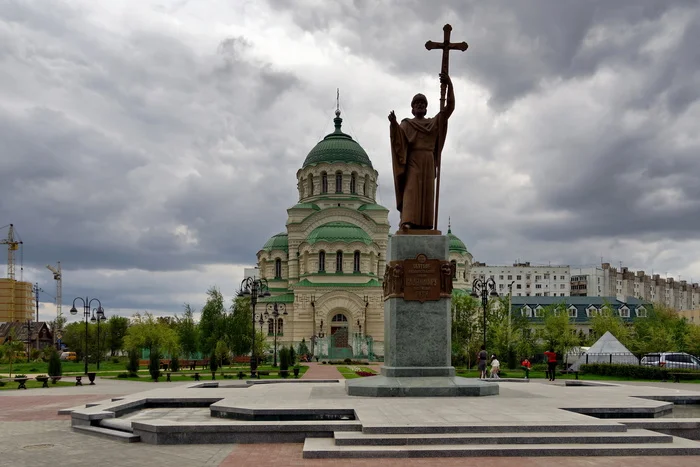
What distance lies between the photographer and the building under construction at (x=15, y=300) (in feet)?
402

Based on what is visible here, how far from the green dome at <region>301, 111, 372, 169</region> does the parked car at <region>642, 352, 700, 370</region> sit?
124ft

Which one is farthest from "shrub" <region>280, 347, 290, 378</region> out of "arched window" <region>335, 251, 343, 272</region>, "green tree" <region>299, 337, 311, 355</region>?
"arched window" <region>335, 251, 343, 272</region>

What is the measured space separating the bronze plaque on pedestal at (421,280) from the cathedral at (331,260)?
132ft

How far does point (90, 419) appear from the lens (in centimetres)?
1380

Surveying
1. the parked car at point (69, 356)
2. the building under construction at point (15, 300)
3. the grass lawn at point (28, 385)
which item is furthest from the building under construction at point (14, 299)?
the grass lawn at point (28, 385)

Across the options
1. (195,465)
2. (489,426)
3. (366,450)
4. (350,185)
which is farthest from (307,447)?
(350,185)

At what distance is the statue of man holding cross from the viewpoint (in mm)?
16641

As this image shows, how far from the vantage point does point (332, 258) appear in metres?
63.6

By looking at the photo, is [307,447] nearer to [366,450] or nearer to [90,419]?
[366,450]

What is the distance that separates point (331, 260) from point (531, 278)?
71005 mm

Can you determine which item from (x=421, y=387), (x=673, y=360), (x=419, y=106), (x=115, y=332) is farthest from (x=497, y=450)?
(x=115, y=332)

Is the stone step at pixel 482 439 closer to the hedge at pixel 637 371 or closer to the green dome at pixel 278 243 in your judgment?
the hedge at pixel 637 371

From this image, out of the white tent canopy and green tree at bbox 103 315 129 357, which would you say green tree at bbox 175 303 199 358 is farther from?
the white tent canopy

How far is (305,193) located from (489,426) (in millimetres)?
62116
